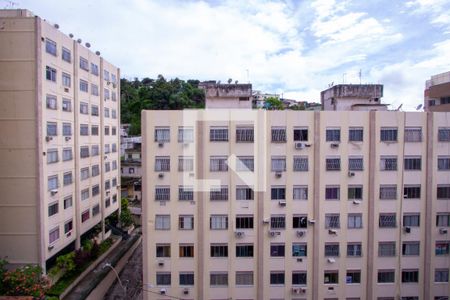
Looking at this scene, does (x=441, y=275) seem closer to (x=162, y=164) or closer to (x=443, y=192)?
(x=443, y=192)

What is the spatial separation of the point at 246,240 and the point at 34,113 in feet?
49.4

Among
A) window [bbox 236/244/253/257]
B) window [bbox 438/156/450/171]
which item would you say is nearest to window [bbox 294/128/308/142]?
window [bbox 236/244/253/257]

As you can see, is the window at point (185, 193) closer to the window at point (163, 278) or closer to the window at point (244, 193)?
the window at point (244, 193)

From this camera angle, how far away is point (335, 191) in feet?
53.9

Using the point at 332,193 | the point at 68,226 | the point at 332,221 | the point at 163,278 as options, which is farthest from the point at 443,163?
the point at 68,226

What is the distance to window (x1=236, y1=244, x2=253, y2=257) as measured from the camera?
16.4 m

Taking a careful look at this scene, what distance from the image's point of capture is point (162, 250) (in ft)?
53.4

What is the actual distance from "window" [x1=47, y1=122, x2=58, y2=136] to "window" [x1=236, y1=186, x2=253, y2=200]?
13.0 metres

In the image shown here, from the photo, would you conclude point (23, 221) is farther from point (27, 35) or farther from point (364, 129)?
point (364, 129)

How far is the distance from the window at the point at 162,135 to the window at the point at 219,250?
6.69m

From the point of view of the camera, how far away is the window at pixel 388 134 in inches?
645

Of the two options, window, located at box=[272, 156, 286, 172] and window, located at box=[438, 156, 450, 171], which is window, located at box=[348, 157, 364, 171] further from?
window, located at box=[438, 156, 450, 171]

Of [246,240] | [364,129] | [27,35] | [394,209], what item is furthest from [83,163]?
[394,209]

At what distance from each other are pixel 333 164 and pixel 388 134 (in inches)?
144
